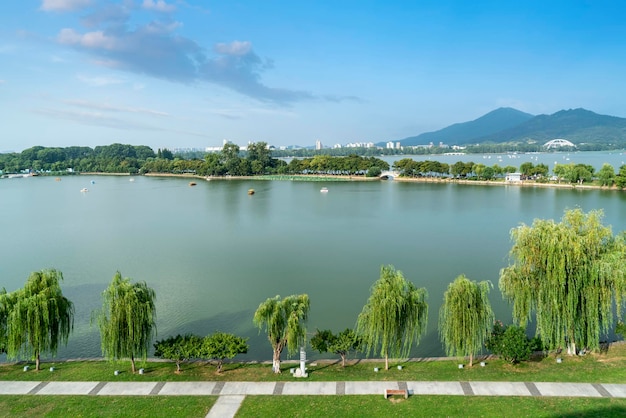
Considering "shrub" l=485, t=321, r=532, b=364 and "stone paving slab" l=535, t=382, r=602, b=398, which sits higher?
"shrub" l=485, t=321, r=532, b=364

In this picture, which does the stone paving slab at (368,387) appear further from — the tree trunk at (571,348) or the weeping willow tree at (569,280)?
the tree trunk at (571,348)

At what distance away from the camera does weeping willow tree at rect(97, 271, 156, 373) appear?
41.7ft

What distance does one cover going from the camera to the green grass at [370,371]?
12.1 m

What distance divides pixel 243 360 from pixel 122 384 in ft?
13.5

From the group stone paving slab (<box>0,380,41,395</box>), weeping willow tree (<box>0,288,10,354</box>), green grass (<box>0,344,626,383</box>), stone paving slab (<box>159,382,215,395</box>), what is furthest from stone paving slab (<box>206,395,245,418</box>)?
weeping willow tree (<box>0,288,10,354</box>)

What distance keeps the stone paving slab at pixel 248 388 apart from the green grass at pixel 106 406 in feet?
1.77

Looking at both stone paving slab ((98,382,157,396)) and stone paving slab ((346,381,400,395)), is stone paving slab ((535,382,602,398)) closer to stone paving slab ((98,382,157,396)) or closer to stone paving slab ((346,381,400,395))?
stone paving slab ((346,381,400,395))

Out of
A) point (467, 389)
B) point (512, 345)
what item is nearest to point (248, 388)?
point (467, 389)

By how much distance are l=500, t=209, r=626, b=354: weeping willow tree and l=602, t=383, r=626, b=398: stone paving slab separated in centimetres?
218

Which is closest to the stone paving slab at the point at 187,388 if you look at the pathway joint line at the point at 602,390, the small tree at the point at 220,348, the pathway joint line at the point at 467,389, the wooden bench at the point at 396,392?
the small tree at the point at 220,348

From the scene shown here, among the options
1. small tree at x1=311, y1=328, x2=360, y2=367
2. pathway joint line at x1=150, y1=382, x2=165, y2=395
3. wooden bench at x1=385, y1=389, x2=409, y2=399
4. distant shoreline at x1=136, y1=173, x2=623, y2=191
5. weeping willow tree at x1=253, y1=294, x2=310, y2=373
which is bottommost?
pathway joint line at x1=150, y1=382, x2=165, y2=395

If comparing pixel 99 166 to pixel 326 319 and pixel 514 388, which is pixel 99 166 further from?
pixel 514 388

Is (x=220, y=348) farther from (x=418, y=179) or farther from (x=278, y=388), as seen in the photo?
(x=418, y=179)

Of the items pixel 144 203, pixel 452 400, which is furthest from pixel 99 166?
pixel 452 400
